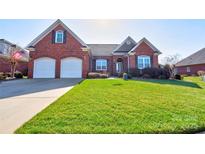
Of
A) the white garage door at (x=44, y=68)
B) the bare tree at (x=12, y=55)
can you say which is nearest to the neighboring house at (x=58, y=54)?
the white garage door at (x=44, y=68)

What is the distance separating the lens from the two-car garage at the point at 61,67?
18.8 metres

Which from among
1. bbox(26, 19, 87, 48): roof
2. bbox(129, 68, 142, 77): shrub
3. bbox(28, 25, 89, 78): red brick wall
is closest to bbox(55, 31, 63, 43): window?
bbox(28, 25, 89, 78): red brick wall

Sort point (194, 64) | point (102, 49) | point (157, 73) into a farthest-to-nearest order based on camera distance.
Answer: point (194, 64), point (102, 49), point (157, 73)

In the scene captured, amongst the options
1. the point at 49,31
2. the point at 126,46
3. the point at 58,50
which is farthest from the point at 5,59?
the point at 126,46

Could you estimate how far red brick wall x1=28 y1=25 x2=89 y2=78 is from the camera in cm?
1881

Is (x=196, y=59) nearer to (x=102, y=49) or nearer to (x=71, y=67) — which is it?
(x=102, y=49)

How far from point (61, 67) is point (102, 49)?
422 inches

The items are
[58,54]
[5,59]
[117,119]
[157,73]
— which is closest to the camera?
[117,119]

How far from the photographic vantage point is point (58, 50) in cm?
1884
